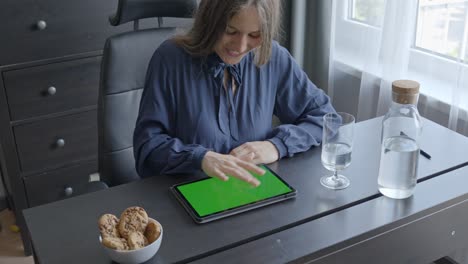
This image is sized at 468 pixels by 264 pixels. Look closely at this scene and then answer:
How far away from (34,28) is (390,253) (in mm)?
Result: 1650

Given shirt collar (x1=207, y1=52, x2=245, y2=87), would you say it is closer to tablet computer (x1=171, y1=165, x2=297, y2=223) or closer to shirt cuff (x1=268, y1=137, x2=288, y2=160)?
shirt cuff (x1=268, y1=137, x2=288, y2=160)

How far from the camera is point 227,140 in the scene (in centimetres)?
159

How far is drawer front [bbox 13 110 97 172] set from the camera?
2.34 meters

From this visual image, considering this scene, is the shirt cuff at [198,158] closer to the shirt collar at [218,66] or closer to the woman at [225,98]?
the woman at [225,98]

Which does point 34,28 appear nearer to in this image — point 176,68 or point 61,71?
point 61,71

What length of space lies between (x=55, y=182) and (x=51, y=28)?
718 millimetres

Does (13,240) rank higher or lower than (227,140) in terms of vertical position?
lower

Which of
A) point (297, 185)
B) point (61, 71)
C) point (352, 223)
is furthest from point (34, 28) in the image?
point (352, 223)

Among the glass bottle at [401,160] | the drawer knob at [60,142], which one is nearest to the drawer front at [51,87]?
the drawer knob at [60,142]

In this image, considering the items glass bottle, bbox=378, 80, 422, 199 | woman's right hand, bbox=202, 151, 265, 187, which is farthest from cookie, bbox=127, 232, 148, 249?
glass bottle, bbox=378, 80, 422, 199

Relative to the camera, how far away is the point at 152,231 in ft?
3.55

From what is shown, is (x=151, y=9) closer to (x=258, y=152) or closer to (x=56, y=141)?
(x=258, y=152)

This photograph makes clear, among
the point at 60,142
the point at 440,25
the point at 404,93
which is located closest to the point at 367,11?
the point at 440,25

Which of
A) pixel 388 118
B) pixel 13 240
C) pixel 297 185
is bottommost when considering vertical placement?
pixel 13 240
